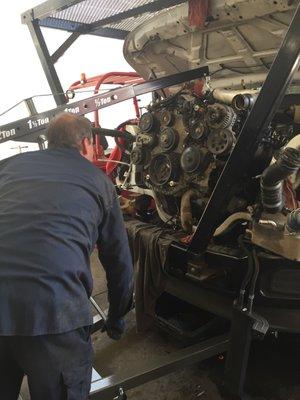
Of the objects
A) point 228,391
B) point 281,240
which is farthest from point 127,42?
point 228,391

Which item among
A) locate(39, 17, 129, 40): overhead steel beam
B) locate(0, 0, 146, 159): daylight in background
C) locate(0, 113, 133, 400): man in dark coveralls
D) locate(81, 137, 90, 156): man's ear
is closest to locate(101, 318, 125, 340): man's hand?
locate(0, 113, 133, 400): man in dark coveralls

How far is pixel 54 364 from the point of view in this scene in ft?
4.18

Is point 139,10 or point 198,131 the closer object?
point 198,131

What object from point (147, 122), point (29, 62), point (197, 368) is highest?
point (29, 62)

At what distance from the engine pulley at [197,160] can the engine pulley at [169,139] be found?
0.68 feet

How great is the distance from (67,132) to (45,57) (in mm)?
1481

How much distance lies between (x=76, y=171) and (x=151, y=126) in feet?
3.61

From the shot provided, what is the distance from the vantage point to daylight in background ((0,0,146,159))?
461 centimetres

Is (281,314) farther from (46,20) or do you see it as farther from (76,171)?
(46,20)

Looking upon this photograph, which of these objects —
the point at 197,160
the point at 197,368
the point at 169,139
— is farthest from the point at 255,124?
the point at 197,368

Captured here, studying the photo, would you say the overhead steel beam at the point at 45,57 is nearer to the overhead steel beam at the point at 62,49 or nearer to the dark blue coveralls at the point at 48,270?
the overhead steel beam at the point at 62,49

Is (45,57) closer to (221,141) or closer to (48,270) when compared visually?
(221,141)

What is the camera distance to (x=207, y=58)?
2.68 m

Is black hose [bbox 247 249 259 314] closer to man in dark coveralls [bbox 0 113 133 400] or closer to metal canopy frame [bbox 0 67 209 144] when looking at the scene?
man in dark coveralls [bbox 0 113 133 400]
